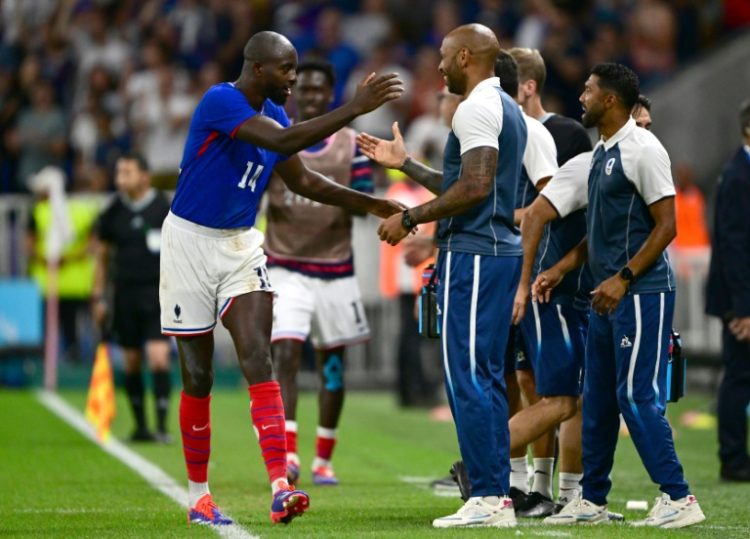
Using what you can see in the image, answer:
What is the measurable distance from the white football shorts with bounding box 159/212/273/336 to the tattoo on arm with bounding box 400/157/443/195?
95 cm

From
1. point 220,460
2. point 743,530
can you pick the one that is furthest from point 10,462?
point 743,530

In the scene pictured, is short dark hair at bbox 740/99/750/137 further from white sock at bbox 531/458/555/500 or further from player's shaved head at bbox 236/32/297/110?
player's shaved head at bbox 236/32/297/110

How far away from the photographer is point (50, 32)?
2330cm

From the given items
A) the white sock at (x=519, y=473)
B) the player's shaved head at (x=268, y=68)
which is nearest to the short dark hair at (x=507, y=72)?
the player's shaved head at (x=268, y=68)

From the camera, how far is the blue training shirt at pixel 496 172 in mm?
7574

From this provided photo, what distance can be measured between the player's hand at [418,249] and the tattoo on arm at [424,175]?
39.9 inches

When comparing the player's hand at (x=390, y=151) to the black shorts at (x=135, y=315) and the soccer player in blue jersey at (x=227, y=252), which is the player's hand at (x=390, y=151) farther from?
the black shorts at (x=135, y=315)

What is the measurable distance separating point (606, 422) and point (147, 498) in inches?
115

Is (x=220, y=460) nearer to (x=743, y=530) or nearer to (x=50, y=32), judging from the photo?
(x=743, y=530)

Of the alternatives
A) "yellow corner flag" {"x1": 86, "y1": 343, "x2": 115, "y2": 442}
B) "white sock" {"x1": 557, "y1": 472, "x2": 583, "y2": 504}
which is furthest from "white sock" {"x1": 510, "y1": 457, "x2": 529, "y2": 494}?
"yellow corner flag" {"x1": 86, "y1": 343, "x2": 115, "y2": 442}

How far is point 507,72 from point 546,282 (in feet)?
3.82

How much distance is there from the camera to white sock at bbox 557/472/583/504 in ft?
27.7

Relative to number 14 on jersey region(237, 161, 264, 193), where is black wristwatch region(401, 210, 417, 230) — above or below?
below

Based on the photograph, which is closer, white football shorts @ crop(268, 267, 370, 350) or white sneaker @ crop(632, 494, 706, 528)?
white sneaker @ crop(632, 494, 706, 528)
